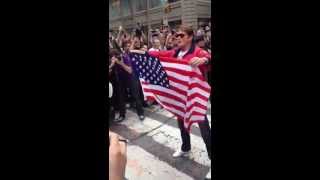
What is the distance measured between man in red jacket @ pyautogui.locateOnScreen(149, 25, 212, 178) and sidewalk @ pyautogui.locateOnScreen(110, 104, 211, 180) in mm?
55

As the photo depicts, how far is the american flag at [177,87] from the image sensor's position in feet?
5.54

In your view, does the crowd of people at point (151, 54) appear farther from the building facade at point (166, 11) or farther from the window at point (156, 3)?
the window at point (156, 3)

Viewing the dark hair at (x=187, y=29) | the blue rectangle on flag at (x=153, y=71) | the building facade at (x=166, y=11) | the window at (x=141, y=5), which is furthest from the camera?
the blue rectangle on flag at (x=153, y=71)

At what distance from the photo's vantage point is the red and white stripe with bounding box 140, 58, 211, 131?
5.53ft

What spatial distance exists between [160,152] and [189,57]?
556 mm

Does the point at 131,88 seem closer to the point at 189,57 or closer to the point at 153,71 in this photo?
the point at 153,71

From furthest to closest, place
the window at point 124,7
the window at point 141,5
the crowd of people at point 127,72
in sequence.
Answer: the crowd of people at point 127,72 → the window at point 141,5 → the window at point 124,7

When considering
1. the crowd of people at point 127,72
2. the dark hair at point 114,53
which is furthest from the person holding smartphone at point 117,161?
the dark hair at point 114,53
